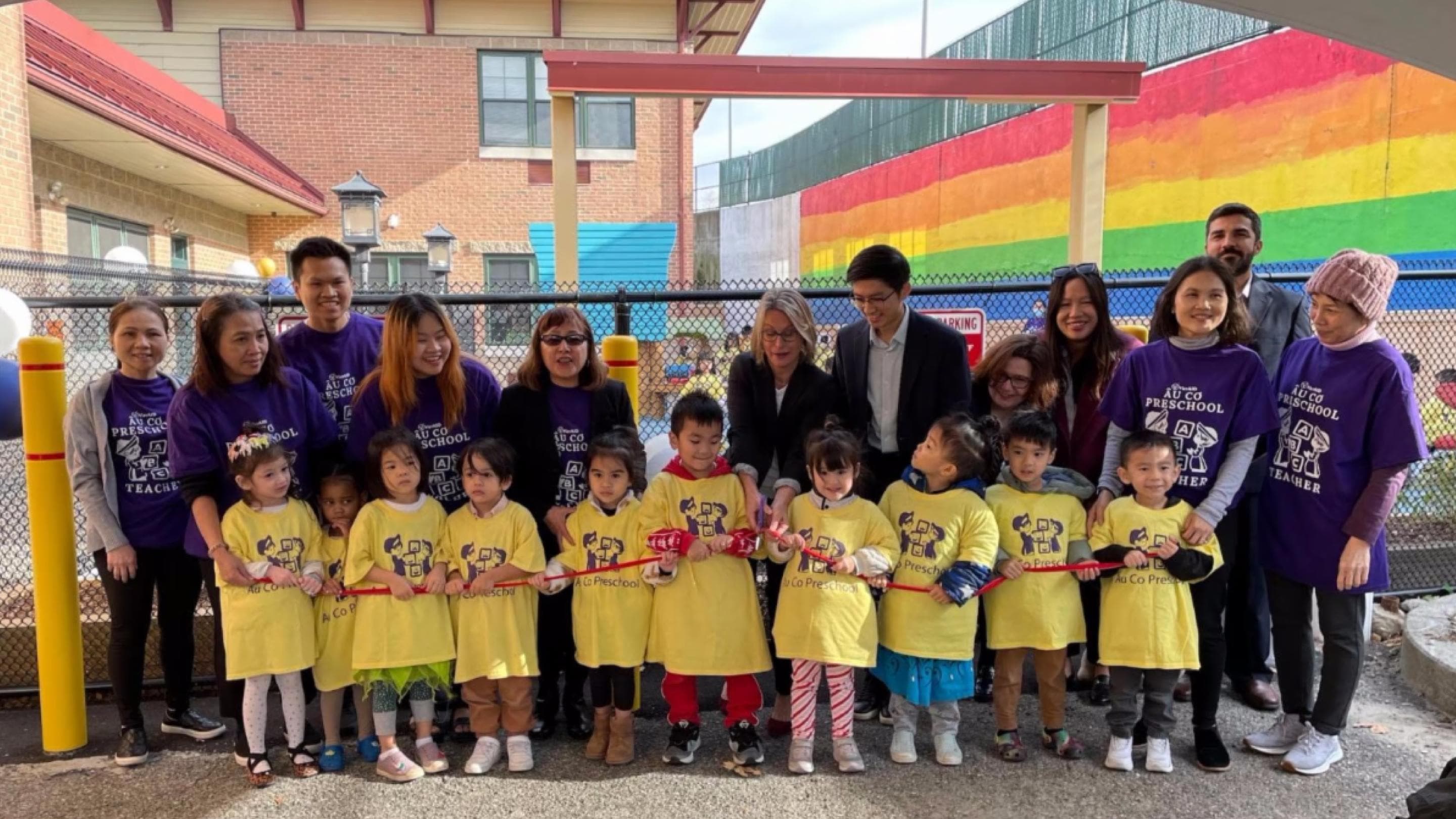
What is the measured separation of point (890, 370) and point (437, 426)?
6.13 feet

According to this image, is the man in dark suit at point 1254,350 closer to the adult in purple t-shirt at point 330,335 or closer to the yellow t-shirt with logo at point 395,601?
the yellow t-shirt with logo at point 395,601

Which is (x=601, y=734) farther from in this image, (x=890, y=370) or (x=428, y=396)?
(x=890, y=370)

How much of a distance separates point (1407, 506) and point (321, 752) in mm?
6890

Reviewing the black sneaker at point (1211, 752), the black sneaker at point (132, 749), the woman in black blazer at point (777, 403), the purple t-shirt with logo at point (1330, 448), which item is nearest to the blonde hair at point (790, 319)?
the woman in black blazer at point (777, 403)

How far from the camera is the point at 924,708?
408 cm

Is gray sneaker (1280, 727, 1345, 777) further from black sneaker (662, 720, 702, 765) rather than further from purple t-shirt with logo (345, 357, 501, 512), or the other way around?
purple t-shirt with logo (345, 357, 501, 512)

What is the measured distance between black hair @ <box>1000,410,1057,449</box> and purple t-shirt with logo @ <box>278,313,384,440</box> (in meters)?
2.57

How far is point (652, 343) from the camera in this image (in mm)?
6055

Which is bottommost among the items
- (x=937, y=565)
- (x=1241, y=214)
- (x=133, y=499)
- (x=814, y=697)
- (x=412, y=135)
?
(x=814, y=697)

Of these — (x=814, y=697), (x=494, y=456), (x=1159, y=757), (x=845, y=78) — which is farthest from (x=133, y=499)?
(x=845, y=78)

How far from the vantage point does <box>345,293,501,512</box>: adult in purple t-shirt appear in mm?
3457

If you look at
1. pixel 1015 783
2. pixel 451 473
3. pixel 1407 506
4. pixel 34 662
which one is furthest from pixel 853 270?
pixel 1407 506

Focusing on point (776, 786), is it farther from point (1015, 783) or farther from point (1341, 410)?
point (1341, 410)

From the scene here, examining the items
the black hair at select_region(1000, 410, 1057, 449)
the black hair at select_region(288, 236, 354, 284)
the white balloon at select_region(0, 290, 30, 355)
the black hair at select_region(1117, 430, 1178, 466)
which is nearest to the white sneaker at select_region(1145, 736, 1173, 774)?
the black hair at select_region(1117, 430, 1178, 466)
